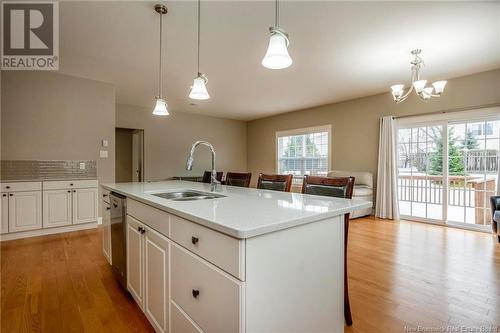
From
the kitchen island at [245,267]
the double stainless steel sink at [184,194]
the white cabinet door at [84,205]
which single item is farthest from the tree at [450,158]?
the white cabinet door at [84,205]

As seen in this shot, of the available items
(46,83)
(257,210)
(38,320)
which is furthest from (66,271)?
(46,83)

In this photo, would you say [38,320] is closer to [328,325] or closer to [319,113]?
[328,325]

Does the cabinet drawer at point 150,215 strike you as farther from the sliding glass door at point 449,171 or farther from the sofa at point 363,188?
the sliding glass door at point 449,171

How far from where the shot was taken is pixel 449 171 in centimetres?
420

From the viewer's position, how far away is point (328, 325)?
1.28 m

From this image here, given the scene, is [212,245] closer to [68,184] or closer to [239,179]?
[239,179]

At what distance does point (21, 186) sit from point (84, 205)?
31.7 inches

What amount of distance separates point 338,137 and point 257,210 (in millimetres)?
5045

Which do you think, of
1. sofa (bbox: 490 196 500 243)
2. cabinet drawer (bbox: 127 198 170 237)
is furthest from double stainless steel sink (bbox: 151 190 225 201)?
sofa (bbox: 490 196 500 243)

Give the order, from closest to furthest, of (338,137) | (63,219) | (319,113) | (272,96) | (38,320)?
(38,320) → (63,219) → (272,96) → (338,137) → (319,113)

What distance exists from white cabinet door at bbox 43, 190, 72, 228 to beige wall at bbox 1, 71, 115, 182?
57 centimetres

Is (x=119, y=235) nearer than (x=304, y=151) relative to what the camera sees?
Yes

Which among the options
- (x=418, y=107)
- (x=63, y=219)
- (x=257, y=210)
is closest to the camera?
(x=257, y=210)

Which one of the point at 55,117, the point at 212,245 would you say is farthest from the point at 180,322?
the point at 55,117
